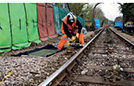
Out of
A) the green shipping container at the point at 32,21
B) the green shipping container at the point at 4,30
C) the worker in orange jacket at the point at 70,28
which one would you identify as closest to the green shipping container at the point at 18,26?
the green shipping container at the point at 4,30

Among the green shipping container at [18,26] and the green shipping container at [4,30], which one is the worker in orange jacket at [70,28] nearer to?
the green shipping container at [18,26]

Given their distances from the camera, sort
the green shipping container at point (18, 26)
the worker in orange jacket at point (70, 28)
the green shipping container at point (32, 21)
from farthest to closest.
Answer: the green shipping container at point (32, 21)
the green shipping container at point (18, 26)
the worker in orange jacket at point (70, 28)

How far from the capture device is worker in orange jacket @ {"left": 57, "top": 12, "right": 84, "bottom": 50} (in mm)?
5509

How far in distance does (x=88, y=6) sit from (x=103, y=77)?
36686 mm

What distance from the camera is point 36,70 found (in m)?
3.26

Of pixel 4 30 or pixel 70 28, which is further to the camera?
pixel 70 28

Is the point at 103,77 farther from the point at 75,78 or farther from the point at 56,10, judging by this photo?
the point at 56,10

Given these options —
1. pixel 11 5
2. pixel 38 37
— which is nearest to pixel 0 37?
pixel 11 5

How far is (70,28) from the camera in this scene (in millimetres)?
5820

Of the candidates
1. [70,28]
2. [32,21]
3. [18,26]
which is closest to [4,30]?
[18,26]

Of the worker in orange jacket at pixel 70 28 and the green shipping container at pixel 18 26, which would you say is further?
the green shipping container at pixel 18 26

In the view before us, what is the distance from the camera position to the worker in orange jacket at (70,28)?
18.1ft

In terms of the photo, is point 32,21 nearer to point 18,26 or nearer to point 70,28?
point 18,26

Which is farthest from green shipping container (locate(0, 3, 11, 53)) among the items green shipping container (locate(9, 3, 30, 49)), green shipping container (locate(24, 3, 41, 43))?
green shipping container (locate(24, 3, 41, 43))
